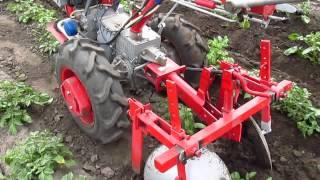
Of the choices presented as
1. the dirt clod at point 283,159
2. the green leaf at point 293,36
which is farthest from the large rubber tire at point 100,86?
the green leaf at point 293,36

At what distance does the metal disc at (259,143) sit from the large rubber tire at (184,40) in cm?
97

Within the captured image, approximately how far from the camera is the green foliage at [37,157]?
334 cm

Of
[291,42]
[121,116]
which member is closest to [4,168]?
[121,116]

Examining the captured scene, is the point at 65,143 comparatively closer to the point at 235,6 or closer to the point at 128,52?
the point at 128,52

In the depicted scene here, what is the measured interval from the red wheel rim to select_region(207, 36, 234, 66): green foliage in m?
1.58

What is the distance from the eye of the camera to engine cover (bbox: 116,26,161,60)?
362 centimetres

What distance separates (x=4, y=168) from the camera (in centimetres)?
356

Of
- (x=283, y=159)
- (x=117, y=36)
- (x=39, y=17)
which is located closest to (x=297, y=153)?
(x=283, y=159)

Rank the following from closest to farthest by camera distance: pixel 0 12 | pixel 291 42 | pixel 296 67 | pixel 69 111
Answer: pixel 69 111 → pixel 296 67 → pixel 291 42 → pixel 0 12

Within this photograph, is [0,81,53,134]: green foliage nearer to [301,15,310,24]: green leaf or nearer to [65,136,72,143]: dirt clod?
[65,136,72,143]: dirt clod

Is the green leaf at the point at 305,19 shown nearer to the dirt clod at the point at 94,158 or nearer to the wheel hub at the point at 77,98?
the wheel hub at the point at 77,98

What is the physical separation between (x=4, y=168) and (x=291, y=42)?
11.6ft

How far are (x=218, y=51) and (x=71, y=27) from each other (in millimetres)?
1621

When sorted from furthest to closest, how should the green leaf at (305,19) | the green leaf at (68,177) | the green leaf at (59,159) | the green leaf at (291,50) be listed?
the green leaf at (305,19), the green leaf at (291,50), the green leaf at (59,159), the green leaf at (68,177)
